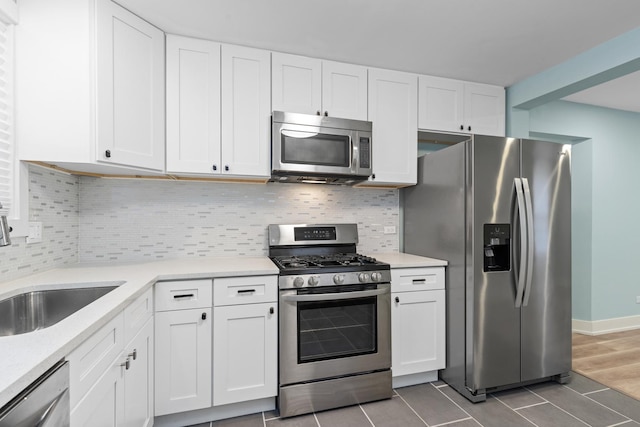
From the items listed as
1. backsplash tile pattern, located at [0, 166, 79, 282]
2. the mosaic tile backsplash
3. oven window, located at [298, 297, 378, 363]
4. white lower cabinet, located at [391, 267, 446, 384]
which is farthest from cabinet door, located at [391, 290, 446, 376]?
backsplash tile pattern, located at [0, 166, 79, 282]

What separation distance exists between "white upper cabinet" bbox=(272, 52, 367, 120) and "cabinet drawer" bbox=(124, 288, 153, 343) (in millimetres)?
1494

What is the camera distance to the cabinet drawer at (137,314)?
140 cm

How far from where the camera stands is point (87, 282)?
157cm

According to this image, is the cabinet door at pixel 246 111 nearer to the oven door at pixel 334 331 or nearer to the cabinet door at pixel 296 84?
the cabinet door at pixel 296 84

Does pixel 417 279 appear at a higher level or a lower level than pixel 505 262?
lower

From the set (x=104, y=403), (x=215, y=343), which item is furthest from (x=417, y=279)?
(x=104, y=403)

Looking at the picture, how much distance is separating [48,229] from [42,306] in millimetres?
602

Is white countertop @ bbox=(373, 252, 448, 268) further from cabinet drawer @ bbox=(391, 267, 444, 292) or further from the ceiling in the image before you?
the ceiling

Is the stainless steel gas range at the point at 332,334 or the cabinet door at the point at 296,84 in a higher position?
the cabinet door at the point at 296,84

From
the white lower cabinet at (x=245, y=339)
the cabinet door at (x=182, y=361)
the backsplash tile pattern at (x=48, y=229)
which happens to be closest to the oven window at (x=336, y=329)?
the white lower cabinet at (x=245, y=339)

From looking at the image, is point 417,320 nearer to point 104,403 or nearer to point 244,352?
point 244,352

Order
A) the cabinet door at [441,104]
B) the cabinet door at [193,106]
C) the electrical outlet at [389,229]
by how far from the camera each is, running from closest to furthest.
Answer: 1. the cabinet door at [193,106]
2. the cabinet door at [441,104]
3. the electrical outlet at [389,229]

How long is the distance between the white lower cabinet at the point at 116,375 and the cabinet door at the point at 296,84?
1.57 meters

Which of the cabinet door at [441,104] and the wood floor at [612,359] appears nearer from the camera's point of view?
the wood floor at [612,359]
